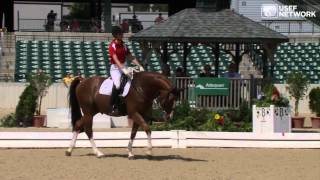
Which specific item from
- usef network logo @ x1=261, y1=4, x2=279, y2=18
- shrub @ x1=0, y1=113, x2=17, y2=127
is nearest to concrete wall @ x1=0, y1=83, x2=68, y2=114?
shrub @ x1=0, y1=113, x2=17, y2=127

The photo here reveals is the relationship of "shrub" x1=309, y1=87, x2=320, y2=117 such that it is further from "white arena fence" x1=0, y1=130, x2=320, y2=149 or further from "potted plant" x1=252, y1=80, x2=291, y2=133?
"white arena fence" x1=0, y1=130, x2=320, y2=149

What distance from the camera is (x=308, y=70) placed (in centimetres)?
3747

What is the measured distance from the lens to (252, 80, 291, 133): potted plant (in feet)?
61.1

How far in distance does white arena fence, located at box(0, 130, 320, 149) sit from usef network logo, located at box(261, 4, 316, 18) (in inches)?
1121

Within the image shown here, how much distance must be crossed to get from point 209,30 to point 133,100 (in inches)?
403

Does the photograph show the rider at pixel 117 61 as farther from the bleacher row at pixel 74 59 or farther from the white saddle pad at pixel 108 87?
the bleacher row at pixel 74 59

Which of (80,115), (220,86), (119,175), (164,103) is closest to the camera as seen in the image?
(119,175)

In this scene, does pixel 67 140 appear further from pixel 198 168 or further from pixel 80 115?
pixel 198 168

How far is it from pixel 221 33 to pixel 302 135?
297 inches

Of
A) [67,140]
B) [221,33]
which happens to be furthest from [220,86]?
[67,140]

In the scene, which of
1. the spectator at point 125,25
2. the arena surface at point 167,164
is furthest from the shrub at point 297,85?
the spectator at point 125,25

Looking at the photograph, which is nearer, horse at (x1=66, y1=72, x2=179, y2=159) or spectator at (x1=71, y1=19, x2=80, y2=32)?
horse at (x1=66, y1=72, x2=179, y2=159)

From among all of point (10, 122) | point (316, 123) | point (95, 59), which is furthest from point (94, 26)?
point (316, 123)

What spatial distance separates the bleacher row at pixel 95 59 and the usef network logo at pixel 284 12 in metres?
2.76
